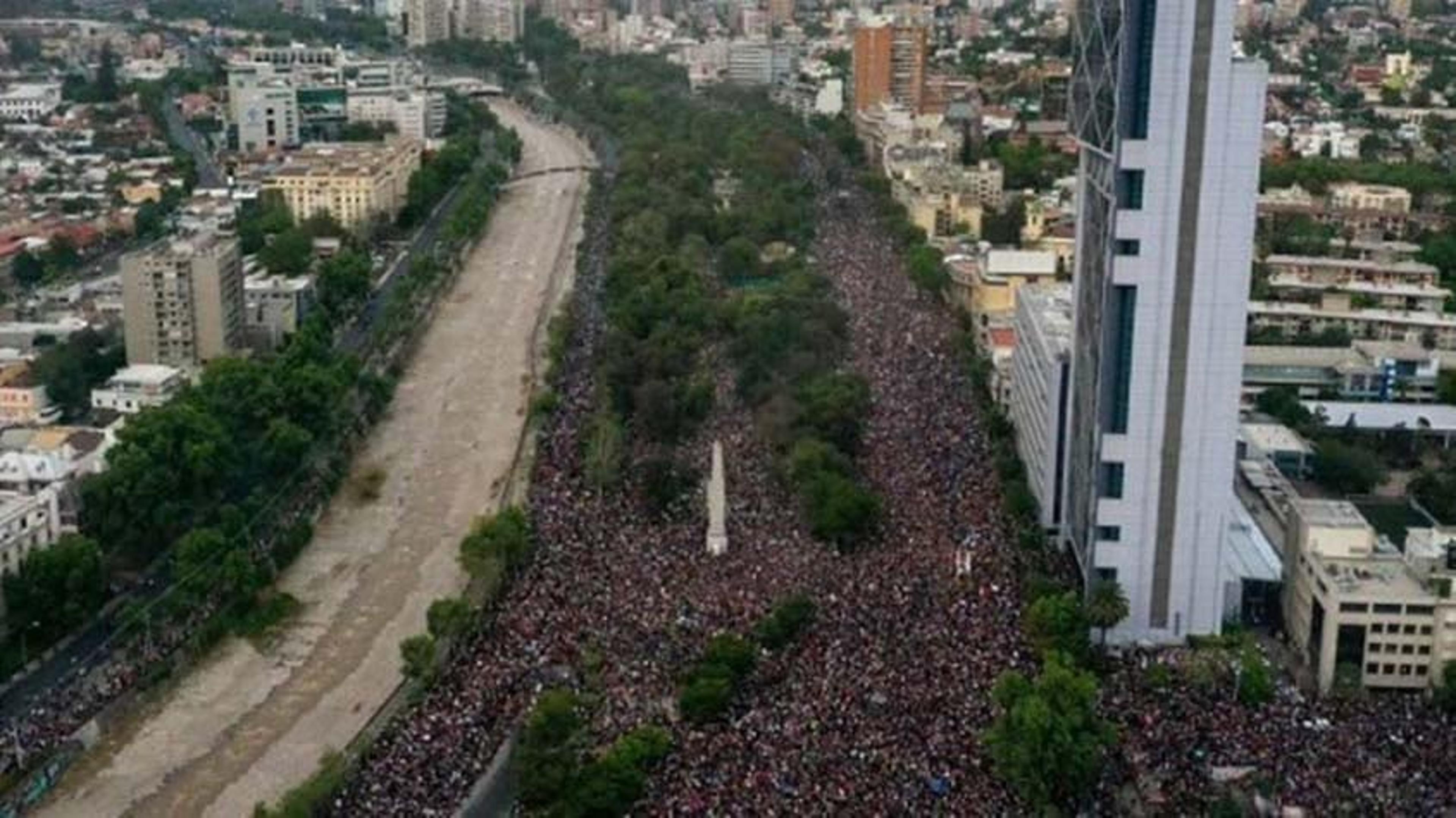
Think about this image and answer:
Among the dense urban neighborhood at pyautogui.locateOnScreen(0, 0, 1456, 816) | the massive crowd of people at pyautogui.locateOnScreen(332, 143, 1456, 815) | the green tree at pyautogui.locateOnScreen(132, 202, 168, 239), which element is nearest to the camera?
the massive crowd of people at pyautogui.locateOnScreen(332, 143, 1456, 815)

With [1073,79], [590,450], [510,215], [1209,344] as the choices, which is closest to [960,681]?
[1209,344]

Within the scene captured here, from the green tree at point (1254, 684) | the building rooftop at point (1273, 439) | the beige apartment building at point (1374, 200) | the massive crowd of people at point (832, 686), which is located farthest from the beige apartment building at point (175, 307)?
the beige apartment building at point (1374, 200)

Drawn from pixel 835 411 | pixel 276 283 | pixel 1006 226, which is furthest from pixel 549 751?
pixel 1006 226

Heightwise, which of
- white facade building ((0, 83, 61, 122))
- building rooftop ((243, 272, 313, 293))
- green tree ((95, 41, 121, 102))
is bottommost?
building rooftop ((243, 272, 313, 293))

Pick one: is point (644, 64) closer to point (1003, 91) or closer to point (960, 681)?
point (1003, 91)

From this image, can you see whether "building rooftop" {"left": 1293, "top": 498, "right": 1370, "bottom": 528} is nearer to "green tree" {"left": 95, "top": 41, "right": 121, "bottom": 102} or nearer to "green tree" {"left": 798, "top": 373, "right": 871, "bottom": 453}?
"green tree" {"left": 798, "top": 373, "right": 871, "bottom": 453}

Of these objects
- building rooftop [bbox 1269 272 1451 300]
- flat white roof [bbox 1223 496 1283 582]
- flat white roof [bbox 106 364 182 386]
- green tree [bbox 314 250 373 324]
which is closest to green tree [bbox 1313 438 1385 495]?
flat white roof [bbox 1223 496 1283 582]
